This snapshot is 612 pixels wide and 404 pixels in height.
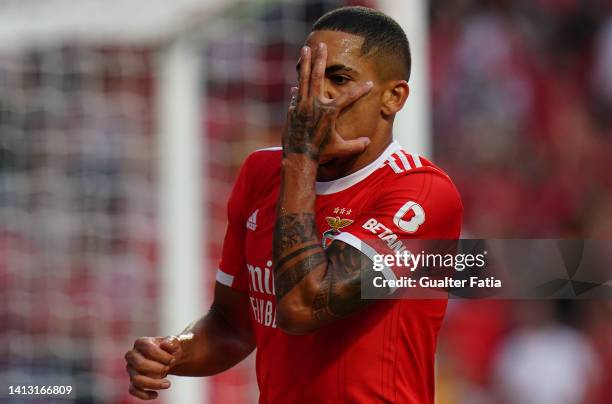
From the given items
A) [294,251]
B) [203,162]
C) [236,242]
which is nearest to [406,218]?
[294,251]

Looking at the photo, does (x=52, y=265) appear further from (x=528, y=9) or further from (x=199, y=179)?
(x=528, y=9)

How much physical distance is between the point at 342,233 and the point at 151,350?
2.20 ft

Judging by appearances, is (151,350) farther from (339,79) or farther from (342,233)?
(339,79)

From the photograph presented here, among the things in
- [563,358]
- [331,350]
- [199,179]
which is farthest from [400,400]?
[563,358]

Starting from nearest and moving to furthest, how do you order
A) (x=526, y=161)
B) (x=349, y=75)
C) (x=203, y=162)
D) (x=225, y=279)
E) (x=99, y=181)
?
(x=349, y=75), (x=225, y=279), (x=203, y=162), (x=99, y=181), (x=526, y=161)

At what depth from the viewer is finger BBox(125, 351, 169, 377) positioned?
114 inches

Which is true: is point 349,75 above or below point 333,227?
above

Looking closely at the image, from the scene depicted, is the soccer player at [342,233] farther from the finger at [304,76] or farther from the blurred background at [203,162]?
the blurred background at [203,162]

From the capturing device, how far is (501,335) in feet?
22.9

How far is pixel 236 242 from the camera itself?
328 cm

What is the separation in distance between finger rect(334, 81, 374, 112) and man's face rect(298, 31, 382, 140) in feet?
0.07

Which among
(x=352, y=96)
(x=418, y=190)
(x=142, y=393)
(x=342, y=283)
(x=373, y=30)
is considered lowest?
(x=142, y=393)

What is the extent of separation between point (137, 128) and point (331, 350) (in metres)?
5.06

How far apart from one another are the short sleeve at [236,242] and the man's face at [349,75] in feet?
1.67
